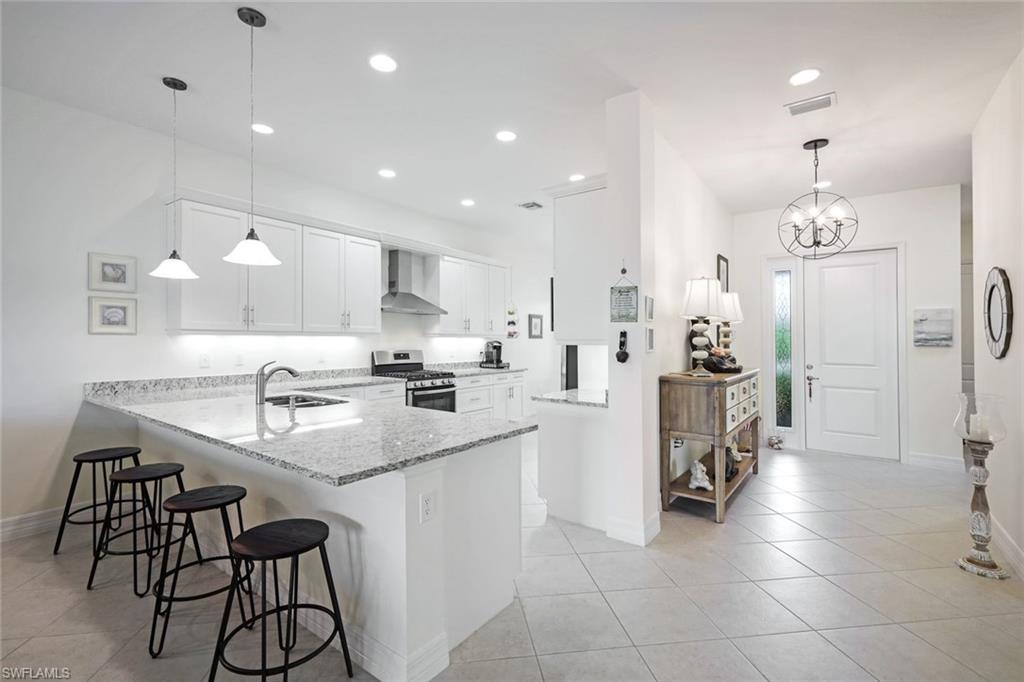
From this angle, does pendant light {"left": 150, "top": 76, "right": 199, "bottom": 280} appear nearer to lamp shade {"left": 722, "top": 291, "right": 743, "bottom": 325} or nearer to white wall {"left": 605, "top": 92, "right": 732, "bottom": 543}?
white wall {"left": 605, "top": 92, "right": 732, "bottom": 543}

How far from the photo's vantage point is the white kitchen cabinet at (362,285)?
14.8 feet

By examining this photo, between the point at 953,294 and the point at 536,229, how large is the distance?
455 centimetres

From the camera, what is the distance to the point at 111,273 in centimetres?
327

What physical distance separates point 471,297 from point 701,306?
3.12 m

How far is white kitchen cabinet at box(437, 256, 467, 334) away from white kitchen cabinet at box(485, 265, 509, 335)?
48 centimetres

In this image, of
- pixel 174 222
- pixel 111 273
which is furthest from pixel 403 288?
pixel 111 273

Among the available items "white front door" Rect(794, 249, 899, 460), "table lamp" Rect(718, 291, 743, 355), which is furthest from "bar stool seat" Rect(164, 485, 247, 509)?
"white front door" Rect(794, 249, 899, 460)

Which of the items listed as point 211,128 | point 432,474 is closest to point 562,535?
point 432,474

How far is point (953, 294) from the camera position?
446 centimetres

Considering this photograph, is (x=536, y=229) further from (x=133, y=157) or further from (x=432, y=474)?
(x=432, y=474)

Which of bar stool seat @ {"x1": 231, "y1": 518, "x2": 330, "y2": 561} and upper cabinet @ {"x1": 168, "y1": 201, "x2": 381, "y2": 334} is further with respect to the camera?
upper cabinet @ {"x1": 168, "y1": 201, "x2": 381, "y2": 334}

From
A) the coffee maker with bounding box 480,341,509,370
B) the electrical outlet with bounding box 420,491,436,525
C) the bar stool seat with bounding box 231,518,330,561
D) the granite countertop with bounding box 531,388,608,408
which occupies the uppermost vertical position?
the coffee maker with bounding box 480,341,509,370

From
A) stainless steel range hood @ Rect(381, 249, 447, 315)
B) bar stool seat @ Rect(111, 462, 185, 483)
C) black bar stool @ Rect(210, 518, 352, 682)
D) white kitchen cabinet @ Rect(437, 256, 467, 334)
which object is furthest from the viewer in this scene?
white kitchen cabinet @ Rect(437, 256, 467, 334)

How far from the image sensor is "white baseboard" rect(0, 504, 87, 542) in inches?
114
